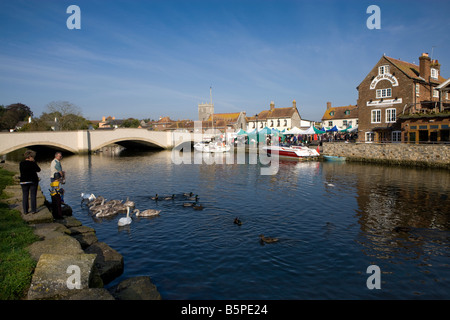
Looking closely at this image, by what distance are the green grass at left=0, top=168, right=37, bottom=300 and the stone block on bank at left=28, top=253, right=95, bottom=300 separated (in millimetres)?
363

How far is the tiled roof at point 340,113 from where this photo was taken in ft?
251

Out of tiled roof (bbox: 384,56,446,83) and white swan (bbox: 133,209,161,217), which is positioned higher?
tiled roof (bbox: 384,56,446,83)

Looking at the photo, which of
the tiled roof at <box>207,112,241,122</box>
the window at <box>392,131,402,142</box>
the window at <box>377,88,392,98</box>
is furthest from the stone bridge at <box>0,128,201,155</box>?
the window at <box>392,131,402,142</box>

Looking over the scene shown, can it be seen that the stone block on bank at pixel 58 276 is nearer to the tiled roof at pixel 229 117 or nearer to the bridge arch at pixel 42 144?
the bridge arch at pixel 42 144

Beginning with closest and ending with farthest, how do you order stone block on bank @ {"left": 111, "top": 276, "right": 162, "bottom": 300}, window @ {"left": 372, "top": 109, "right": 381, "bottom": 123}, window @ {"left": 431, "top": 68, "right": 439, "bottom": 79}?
stone block on bank @ {"left": 111, "top": 276, "right": 162, "bottom": 300}
window @ {"left": 372, "top": 109, "right": 381, "bottom": 123}
window @ {"left": 431, "top": 68, "right": 439, "bottom": 79}

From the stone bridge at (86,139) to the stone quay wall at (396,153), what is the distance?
4071 centimetres

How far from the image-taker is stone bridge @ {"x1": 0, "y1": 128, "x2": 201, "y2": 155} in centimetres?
5306

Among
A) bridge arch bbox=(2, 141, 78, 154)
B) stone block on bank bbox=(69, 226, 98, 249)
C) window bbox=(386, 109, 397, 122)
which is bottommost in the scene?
stone block on bank bbox=(69, 226, 98, 249)

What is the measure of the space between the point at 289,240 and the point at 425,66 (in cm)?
4810

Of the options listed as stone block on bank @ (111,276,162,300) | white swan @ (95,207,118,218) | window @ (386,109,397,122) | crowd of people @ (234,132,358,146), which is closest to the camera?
stone block on bank @ (111,276,162,300)

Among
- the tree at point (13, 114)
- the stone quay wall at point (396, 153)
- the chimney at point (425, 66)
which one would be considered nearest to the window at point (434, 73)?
the chimney at point (425, 66)

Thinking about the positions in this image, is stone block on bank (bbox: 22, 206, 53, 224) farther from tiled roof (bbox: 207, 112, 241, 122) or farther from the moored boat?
tiled roof (bbox: 207, 112, 241, 122)

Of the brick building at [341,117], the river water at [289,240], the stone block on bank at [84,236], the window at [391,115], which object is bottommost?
the river water at [289,240]
